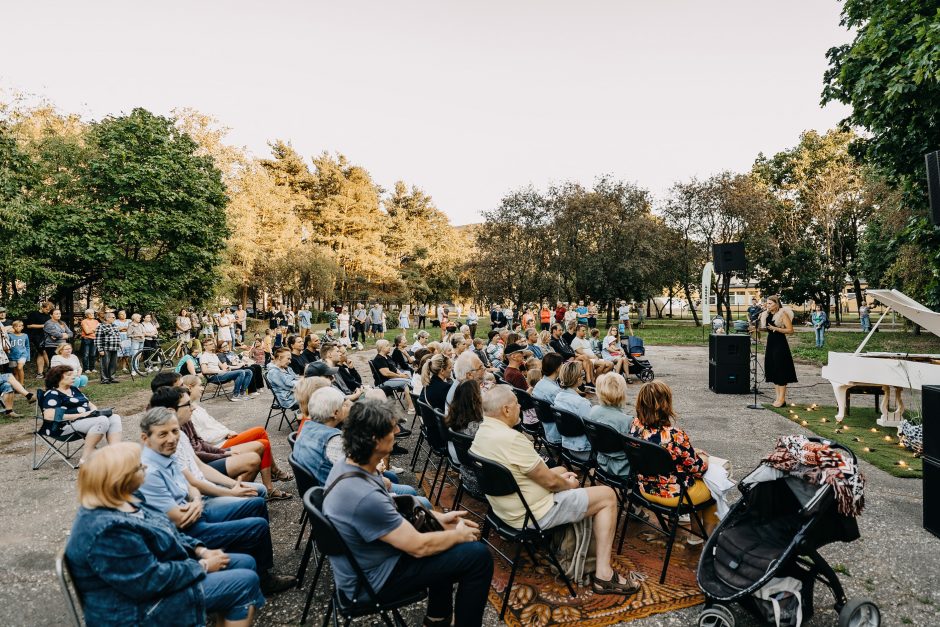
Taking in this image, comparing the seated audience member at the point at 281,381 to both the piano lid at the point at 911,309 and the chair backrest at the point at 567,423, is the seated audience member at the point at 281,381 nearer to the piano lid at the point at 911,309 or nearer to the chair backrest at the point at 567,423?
the chair backrest at the point at 567,423

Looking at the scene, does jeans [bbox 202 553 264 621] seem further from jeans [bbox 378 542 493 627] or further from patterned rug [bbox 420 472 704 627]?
patterned rug [bbox 420 472 704 627]

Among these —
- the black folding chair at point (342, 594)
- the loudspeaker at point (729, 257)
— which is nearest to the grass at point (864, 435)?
the loudspeaker at point (729, 257)

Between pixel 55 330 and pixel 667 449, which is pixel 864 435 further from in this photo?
pixel 55 330

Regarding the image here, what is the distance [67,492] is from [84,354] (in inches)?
367

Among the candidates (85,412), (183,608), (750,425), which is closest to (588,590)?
(183,608)

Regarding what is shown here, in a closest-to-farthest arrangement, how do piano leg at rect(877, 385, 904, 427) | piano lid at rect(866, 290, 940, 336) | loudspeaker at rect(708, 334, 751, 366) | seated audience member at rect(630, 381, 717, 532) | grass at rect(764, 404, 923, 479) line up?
seated audience member at rect(630, 381, 717, 532) → grass at rect(764, 404, 923, 479) → piano lid at rect(866, 290, 940, 336) → piano leg at rect(877, 385, 904, 427) → loudspeaker at rect(708, 334, 751, 366)

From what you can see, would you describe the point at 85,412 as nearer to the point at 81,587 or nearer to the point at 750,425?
the point at 81,587

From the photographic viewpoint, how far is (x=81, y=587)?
6.43ft

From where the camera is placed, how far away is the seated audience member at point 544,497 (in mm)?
2959

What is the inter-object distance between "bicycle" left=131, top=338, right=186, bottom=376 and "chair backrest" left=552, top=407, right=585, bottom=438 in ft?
38.7

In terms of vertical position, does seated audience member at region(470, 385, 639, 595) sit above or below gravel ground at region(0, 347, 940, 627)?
above

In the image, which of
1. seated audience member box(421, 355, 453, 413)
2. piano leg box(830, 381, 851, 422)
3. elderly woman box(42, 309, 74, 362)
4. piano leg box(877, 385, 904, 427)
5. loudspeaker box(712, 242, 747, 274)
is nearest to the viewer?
seated audience member box(421, 355, 453, 413)

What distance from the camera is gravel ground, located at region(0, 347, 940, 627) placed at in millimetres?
2885

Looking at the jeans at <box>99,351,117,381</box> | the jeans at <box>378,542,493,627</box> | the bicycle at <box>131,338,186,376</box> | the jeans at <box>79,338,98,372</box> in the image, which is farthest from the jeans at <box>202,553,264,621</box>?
the jeans at <box>79,338,98,372</box>
